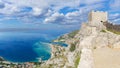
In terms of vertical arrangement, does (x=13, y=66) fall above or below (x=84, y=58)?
below

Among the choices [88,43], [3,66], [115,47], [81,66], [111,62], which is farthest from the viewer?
[3,66]

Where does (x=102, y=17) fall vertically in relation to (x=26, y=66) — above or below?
above

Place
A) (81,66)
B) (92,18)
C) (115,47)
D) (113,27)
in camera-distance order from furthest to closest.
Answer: (92,18)
(113,27)
(115,47)
(81,66)

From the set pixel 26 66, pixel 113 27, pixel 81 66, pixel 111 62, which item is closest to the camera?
pixel 81 66

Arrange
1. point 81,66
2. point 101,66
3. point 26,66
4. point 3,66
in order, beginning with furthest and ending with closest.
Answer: point 3,66 < point 26,66 < point 101,66 < point 81,66

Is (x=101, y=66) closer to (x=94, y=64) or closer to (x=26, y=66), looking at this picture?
(x=94, y=64)

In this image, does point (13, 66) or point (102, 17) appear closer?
point (102, 17)

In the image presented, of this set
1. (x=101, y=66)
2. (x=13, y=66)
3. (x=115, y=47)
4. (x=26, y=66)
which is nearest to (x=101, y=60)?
(x=101, y=66)

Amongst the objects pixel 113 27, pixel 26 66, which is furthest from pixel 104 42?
pixel 26 66

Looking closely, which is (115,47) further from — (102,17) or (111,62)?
(102,17)
